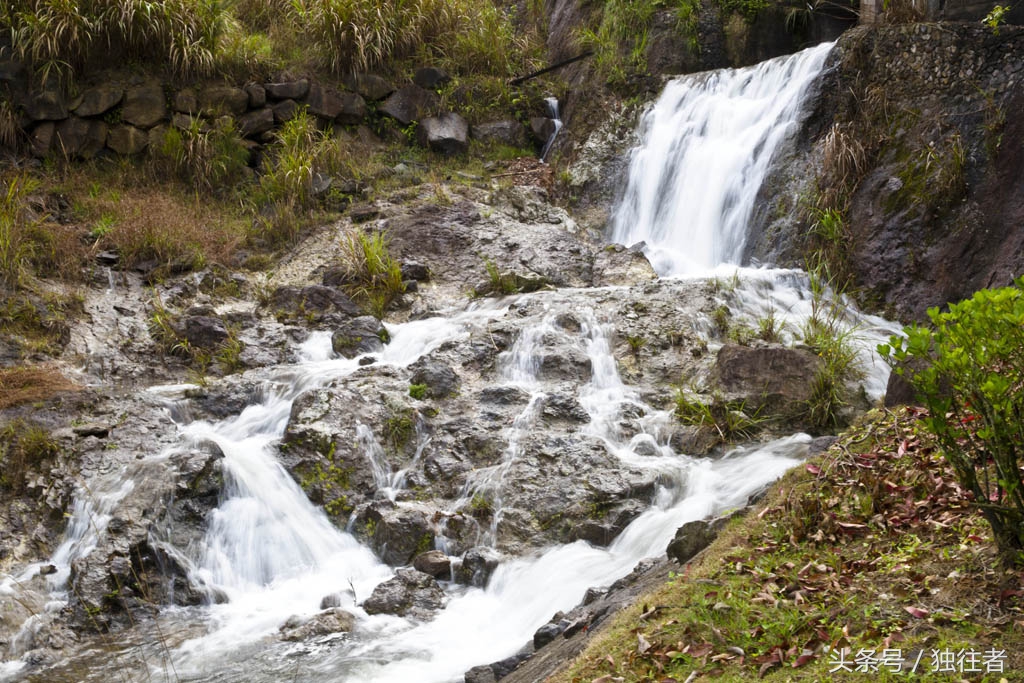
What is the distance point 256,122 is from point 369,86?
1937 millimetres

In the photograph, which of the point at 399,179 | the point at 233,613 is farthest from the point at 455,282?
the point at 233,613

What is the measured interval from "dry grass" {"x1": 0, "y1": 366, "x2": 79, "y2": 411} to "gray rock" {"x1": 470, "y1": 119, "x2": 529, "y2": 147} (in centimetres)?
782

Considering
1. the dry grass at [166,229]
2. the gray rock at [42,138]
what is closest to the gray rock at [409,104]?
the dry grass at [166,229]

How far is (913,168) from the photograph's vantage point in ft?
29.3

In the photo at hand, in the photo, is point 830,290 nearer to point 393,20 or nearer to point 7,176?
point 393,20

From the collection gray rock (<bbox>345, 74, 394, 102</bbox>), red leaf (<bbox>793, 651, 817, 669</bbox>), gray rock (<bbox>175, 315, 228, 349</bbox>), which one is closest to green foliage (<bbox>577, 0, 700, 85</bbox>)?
gray rock (<bbox>345, 74, 394, 102</bbox>)

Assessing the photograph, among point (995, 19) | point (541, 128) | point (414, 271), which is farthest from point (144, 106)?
point (995, 19)

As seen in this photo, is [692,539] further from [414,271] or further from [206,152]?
[206,152]

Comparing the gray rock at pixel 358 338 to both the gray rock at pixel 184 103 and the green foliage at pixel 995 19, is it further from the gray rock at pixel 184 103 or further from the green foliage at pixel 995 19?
the green foliage at pixel 995 19

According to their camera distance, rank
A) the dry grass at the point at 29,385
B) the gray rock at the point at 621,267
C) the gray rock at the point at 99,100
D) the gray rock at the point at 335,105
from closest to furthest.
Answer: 1. the dry grass at the point at 29,385
2. the gray rock at the point at 621,267
3. the gray rock at the point at 99,100
4. the gray rock at the point at 335,105

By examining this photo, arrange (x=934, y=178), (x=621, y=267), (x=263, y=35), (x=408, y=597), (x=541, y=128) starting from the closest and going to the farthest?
(x=408, y=597)
(x=934, y=178)
(x=621, y=267)
(x=541, y=128)
(x=263, y=35)

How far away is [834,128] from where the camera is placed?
31.7 ft

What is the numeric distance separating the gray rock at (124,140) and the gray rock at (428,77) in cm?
443

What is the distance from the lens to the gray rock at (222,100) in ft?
40.8
